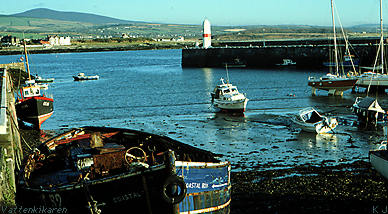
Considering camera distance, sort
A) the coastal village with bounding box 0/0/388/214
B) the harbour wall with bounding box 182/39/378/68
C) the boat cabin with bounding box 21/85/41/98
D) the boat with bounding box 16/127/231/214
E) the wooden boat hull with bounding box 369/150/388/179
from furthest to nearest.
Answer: the harbour wall with bounding box 182/39/378/68
the boat cabin with bounding box 21/85/41/98
the wooden boat hull with bounding box 369/150/388/179
the coastal village with bounding box 0/0/388/214
the boat with bounding box 16/127/231/214

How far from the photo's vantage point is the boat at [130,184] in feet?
38.5

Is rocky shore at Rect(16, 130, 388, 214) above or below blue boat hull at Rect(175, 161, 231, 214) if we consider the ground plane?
below

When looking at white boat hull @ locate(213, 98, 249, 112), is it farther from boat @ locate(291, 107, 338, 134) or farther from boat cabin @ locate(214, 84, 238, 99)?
boat @ locate(291, 107, 338, 134)

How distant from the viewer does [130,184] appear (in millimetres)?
11883

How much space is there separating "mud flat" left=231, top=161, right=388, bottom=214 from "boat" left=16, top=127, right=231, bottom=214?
9.76 ft

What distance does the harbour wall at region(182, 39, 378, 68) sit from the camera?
304 ft

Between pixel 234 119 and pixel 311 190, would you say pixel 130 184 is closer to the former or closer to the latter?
pixel 311 190

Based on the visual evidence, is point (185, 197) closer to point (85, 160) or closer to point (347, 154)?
point (85, 160)

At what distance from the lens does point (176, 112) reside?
4131 centimetres

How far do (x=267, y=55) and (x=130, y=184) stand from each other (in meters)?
94.6

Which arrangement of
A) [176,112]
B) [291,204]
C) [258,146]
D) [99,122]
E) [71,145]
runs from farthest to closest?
[176,112] → [99,122] → [258,146] → [71,145] → [291,204]

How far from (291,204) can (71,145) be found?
30.1 feet

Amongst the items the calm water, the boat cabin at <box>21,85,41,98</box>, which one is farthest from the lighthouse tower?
the boat cabin at <box>21,85,41,98</box>

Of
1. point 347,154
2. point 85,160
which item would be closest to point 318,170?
point 347,154
